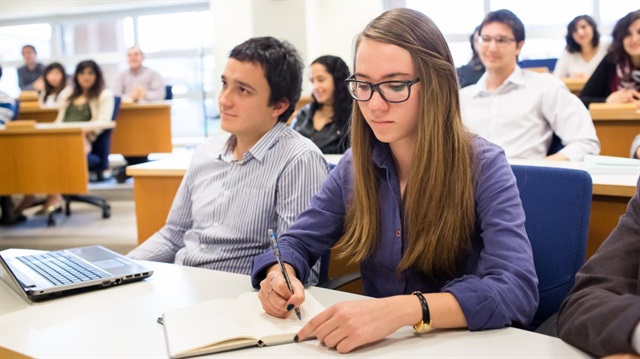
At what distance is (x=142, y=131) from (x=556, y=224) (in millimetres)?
A: 5723

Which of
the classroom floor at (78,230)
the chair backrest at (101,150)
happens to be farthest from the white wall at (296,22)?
the classroom floor at (78,230)

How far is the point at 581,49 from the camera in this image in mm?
5938

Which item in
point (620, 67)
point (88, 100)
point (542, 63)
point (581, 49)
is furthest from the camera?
point (542, 63)

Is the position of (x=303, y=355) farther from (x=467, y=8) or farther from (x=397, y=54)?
(x=467, y=8)

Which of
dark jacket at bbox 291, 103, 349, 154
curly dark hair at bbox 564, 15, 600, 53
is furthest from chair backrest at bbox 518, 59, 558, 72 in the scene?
dark jacket at bbox 291, 103, 349, 154

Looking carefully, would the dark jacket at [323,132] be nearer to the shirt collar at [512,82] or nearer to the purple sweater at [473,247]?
the shirt collar at [512,82]

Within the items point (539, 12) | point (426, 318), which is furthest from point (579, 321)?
point (539, 12)

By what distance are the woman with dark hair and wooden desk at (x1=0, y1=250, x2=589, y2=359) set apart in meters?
5.36

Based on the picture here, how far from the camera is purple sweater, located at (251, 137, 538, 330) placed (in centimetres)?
102

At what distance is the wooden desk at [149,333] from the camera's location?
0.92m

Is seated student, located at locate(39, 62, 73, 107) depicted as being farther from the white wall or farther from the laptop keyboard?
the laptop keyboard

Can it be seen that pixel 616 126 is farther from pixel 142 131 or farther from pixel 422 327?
pixel 142 131

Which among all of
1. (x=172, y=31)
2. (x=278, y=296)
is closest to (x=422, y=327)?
(x=278, y=296)

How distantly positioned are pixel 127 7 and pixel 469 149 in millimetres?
9970
